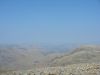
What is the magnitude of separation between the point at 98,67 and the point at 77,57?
130ft

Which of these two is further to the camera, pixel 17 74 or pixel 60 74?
pixel 17 74

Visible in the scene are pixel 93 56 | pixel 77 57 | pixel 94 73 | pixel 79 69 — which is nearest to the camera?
pixel 94 73

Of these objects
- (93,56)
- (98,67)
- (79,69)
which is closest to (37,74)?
(79,69)

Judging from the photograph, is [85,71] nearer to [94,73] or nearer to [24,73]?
[94,73]

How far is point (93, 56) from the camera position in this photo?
54.4 metres

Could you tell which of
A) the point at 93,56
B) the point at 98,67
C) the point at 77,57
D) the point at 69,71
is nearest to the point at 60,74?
the point at 69,71

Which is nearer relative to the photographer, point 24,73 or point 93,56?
point 24,73

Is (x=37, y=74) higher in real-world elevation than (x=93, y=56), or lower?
lower

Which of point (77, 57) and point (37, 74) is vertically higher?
point (77, 57)

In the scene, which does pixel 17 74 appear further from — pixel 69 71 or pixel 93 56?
pixel 93 56

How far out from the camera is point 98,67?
19.2m

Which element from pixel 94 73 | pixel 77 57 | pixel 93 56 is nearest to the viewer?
pixel 94 73

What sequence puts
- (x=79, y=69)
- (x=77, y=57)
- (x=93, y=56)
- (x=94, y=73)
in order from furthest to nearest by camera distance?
(x=77, y=57), (x=93, y=56), (x=79, y=69), (x=94, y=73)

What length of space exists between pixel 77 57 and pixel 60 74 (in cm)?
4114
